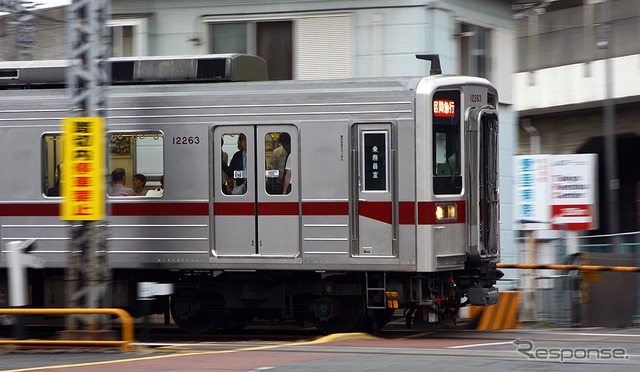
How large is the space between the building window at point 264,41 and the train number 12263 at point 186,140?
535 centimetres

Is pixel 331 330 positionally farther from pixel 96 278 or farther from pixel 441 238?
pixel 96 278

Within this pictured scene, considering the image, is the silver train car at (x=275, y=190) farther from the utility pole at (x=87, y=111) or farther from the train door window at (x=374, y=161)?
the utility pole at (x=87, y=111)

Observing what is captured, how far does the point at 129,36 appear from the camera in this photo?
59.7ft

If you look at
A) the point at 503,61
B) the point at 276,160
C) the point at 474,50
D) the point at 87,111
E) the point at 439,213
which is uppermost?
the point at 474,50

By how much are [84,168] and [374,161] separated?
3.45 m

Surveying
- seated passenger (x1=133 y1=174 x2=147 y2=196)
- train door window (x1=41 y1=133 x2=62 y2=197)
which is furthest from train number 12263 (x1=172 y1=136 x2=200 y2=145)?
train door window (x1=41 y1=133 x2=62 y2=197)

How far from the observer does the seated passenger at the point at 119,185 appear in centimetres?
1261

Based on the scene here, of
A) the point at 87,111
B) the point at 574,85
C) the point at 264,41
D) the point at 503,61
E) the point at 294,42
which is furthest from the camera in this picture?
the point at 574,85

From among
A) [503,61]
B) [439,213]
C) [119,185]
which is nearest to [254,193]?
[119,185]

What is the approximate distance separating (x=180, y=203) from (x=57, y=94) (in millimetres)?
2207

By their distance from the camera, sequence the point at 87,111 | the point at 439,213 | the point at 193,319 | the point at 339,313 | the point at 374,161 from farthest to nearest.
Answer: the point at 193,319 → the point at 339,313 → the point at 374,161 → the point at 439,213 → the point at 87,111

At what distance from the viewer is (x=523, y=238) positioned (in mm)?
14656

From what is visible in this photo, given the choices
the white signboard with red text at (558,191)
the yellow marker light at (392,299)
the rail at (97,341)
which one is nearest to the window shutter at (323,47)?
the white signboard with red text at (558,191)

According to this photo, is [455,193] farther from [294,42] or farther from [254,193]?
[294,42]
